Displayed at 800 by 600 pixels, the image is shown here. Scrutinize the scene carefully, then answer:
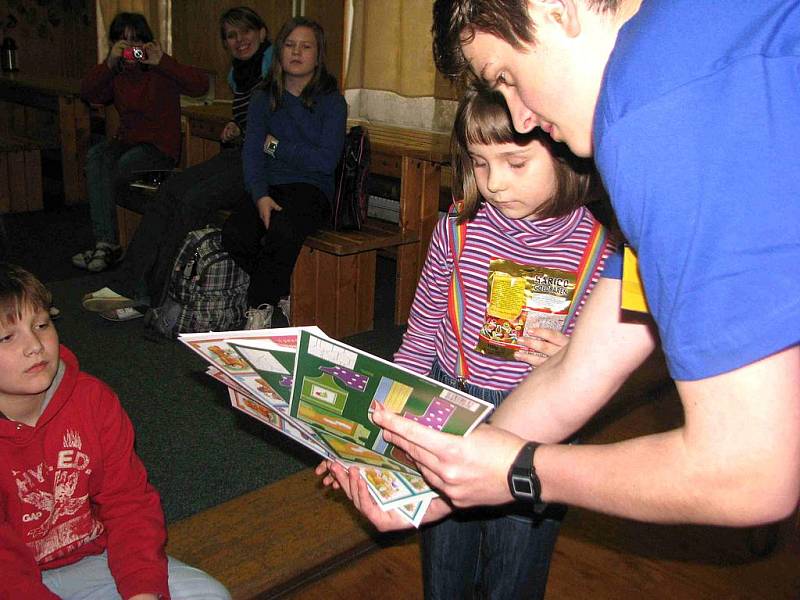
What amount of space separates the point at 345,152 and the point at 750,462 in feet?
9.80

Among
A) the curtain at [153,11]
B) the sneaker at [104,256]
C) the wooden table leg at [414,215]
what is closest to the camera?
the wooden table leg at [414,215]

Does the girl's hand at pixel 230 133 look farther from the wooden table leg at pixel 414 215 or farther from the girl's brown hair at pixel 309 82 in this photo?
the wooden table leg at pixel 414 215

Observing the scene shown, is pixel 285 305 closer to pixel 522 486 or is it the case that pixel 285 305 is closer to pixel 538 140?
pixel 538 140

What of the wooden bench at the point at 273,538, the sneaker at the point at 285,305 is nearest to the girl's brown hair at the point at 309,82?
the sneaker at the point at 285,305

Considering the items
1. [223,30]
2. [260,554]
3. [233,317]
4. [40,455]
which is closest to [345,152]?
[233,317]

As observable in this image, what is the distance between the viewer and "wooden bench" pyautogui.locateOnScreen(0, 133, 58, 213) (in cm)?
559

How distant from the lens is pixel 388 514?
1261mm

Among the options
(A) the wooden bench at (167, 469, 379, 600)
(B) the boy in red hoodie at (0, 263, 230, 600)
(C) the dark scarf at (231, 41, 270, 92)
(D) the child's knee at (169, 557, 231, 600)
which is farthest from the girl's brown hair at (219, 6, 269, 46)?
(D) the child's knee at (169, 557, 231, 600)

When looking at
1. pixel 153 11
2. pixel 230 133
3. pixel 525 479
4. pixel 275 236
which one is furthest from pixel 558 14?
pixel 153 11

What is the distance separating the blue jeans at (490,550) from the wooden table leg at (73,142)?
530cm

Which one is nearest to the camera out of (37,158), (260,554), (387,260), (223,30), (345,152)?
(260,554)

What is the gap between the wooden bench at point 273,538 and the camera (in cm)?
192

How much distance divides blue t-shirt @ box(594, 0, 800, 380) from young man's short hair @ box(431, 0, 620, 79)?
141mm

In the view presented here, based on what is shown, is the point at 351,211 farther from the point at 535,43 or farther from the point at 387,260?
the point at 535,43
